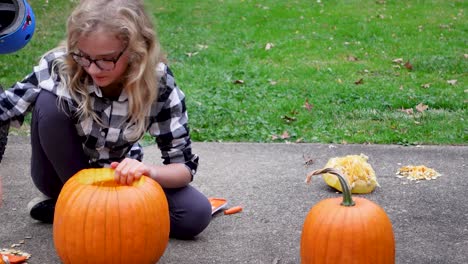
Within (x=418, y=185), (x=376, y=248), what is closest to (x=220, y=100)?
(x=418, y=185)

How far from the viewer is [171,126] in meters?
3.09

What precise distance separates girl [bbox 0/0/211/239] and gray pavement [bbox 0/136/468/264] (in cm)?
23

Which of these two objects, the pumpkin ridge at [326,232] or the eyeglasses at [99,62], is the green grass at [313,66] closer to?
the eyeglasses at [99,62]

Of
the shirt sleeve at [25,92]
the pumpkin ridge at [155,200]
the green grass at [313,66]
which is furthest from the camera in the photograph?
the green grass at [313,66]

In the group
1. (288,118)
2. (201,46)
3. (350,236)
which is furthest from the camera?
(201,46)

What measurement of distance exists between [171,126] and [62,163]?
48 centimetres

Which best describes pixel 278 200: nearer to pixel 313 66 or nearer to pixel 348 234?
pixel 348 234

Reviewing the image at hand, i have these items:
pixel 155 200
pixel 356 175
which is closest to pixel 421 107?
pixel 356 175

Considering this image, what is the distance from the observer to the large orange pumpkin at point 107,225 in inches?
104

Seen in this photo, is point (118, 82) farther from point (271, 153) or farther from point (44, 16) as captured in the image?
point (44, 16)

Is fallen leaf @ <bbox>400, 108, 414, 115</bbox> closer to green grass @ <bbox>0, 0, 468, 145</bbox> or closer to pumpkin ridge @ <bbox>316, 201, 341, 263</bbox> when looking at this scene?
green grass @ <bbox>0, 0, 468, 145</bbox>

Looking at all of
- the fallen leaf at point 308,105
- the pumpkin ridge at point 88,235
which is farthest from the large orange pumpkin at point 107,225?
the fallen leaf at point 308,105

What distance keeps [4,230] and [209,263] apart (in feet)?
3.25

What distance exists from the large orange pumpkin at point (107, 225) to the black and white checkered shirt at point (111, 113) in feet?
→ 1.27
